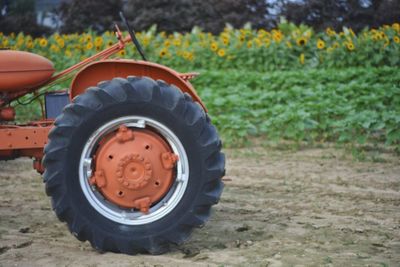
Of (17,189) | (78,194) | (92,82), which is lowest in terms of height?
(17,189)

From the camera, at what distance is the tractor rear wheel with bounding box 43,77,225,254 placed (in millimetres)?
3479

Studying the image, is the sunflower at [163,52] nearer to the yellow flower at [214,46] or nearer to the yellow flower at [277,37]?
the yellow flower at [214,46]

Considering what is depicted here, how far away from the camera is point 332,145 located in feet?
23.0

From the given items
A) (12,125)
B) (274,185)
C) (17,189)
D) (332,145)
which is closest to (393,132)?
(332,145)

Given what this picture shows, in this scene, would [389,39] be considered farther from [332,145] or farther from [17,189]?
[17,189]

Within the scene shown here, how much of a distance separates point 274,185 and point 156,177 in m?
2.00

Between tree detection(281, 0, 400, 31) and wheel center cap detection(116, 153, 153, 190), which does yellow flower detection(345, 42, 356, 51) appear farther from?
wheel center cap detection(116, 153, 153, 190)

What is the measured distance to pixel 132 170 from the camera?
11.7ft

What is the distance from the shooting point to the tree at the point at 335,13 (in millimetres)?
13297

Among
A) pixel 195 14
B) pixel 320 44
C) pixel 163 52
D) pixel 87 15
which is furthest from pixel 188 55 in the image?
pixel 87 15

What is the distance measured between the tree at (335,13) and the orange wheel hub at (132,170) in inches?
396

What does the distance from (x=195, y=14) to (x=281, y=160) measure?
877 centimetres

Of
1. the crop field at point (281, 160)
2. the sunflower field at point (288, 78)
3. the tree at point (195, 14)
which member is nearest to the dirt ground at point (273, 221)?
the crop field at point (281, 160)

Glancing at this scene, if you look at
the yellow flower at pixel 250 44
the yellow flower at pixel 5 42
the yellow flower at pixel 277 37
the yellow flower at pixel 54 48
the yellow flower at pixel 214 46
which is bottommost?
the yellow flower at pixel 54 48
